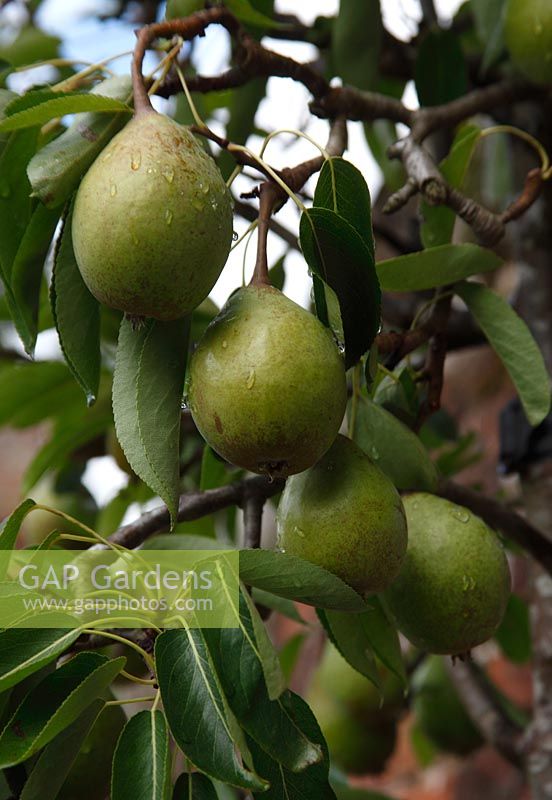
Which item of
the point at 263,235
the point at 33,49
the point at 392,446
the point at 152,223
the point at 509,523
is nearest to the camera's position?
the point at 152,223

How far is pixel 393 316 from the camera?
4.39ft

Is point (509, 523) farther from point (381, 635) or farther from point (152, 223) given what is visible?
point (152, 223)

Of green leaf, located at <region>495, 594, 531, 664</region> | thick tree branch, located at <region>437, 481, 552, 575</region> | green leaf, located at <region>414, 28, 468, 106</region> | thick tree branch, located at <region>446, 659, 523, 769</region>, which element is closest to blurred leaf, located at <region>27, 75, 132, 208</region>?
thick tree branch, located at <region>437, 481, 552, 575</region>

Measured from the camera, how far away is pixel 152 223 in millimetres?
562

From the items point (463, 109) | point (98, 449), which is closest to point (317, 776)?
point (463, 109)

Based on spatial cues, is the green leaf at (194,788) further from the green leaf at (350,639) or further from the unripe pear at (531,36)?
the unripe pear at (531,36)

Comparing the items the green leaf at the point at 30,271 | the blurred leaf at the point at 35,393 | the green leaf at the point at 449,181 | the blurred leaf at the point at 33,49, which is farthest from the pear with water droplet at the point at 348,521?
the blurred leaf at the point at 33,49

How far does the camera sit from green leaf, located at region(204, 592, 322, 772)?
0.56 m

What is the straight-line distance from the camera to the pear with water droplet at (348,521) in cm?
63

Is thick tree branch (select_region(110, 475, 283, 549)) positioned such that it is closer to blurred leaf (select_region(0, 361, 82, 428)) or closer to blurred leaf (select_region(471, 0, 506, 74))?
blurred leaf (select_region(0, 361, 82, 428))

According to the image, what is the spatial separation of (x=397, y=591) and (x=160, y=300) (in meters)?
0.30

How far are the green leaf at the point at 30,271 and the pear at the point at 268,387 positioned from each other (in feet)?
0.56

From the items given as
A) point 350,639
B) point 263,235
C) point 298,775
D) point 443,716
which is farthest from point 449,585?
point 443,716

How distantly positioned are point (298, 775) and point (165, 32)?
20.5 inches
